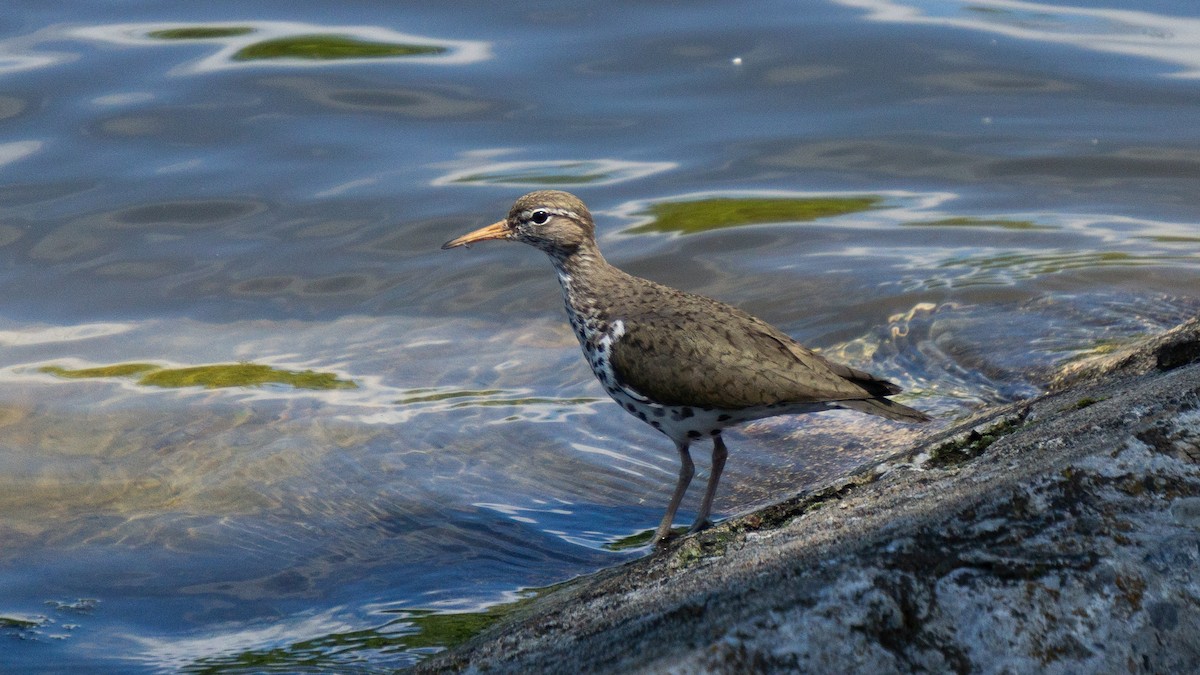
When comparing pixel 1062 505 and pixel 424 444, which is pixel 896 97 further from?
pixel 1062 505

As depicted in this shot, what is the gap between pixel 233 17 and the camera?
13.5 meters

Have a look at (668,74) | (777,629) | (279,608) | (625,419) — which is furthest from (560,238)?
(668,74)

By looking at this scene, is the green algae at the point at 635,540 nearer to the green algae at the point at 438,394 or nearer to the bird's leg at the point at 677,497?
the bird's leg at the point at 677,497

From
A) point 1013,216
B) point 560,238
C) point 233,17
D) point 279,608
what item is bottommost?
point 279,608

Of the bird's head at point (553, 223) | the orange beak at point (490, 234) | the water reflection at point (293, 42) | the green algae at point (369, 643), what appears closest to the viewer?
the green algae at point (369, 643)

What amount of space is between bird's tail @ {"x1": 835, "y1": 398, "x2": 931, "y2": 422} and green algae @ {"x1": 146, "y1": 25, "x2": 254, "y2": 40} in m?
9.83

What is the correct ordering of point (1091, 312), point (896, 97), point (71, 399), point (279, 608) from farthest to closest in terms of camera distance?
point (896, 97) → point (1091, 312) → point (71, 399) → point (279, 608)

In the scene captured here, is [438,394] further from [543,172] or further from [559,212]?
[543,172]

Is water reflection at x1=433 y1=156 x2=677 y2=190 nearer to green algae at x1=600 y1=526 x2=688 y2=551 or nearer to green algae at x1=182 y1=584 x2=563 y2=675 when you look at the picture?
green algae at x1=600 y1=526 x2=688 y2=551

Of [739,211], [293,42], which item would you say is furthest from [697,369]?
[293,42]

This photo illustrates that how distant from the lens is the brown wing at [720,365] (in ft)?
18.7

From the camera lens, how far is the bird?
5723 millimetres

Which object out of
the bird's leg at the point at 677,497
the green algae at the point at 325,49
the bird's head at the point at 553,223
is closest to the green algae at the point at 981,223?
the bird's head at the point at 553,223

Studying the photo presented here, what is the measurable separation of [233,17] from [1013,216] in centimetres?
840
